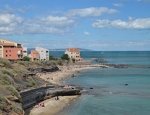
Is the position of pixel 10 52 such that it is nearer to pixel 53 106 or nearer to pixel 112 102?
pixel 112 102

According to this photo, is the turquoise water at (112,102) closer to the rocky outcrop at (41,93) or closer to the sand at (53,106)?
the sand at (53,106)

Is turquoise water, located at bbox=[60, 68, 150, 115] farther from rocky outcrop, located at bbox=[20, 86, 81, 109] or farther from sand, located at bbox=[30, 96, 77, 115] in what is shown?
rocky outcrop, located at bbox=[20, 86, 81, 109]

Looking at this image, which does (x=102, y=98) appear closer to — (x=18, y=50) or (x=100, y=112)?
(x=100, y=112)

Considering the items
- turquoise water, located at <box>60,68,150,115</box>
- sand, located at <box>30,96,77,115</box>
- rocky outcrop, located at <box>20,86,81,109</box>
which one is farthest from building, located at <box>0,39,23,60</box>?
sand, located at <box>30,96,77,115</box>

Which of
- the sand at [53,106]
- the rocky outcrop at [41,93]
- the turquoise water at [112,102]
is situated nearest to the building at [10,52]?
the turquoise water at [112,102]

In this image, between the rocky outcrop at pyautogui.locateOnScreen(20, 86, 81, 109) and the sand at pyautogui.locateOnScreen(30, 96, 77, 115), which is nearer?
the sand at pyautogui.locateOnScreen(30, 96, 77, 115)

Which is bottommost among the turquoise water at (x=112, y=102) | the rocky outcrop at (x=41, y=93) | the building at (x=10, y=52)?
the turquoise water at (x=112, y=102)

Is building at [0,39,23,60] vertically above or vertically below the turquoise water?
above

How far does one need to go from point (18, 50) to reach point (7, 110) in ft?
341

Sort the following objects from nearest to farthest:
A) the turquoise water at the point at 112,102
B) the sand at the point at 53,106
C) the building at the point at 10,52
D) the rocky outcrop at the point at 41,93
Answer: the sand at the point at 53,106 < the rocky outcrop at the point at 41,93 < the turquoise water at the point at 112,102 < the building at the point at 10,52

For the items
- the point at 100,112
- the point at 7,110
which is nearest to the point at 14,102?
the point at 7,110

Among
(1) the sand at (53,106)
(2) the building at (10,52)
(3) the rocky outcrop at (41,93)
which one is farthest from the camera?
(2) the building at (10,52)

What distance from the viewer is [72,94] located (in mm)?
89188

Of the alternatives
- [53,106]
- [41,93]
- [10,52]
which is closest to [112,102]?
[53,106]
